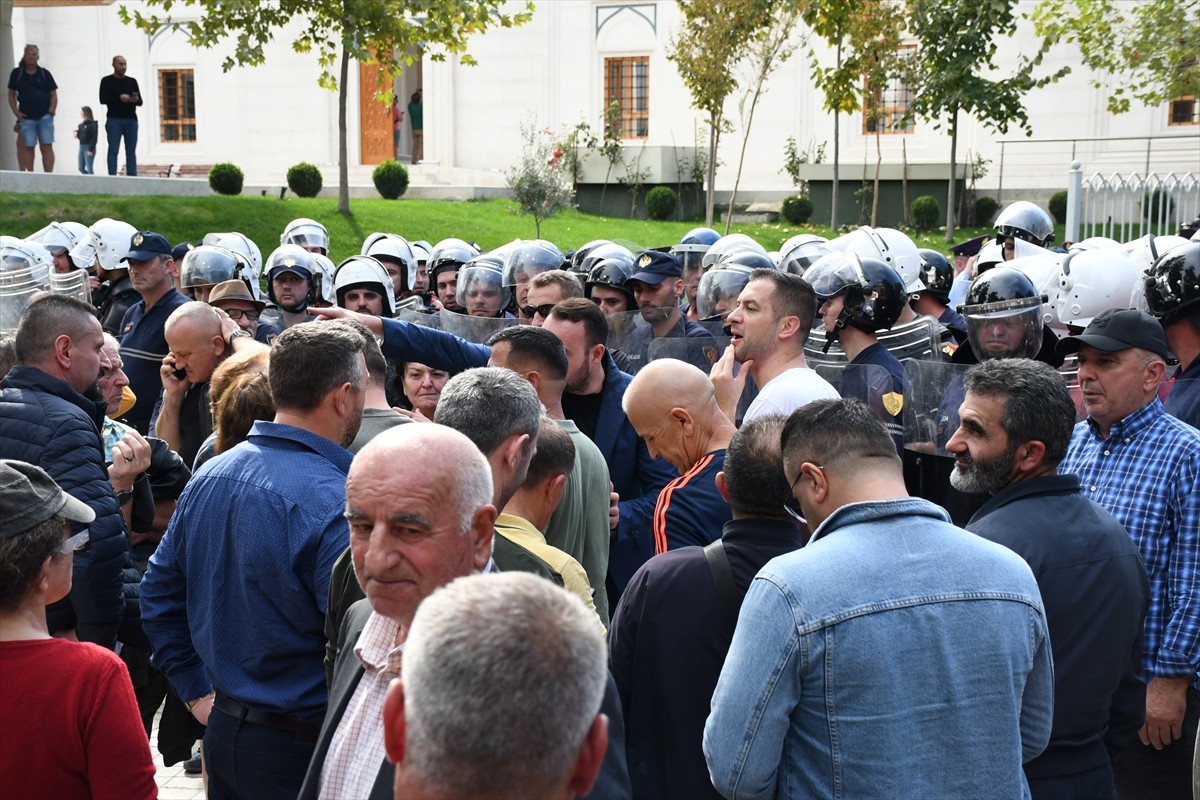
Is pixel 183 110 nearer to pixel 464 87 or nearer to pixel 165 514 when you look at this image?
pixel 464 87

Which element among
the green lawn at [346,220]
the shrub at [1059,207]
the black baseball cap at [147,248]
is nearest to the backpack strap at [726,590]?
the black baseball cap at [147,248]

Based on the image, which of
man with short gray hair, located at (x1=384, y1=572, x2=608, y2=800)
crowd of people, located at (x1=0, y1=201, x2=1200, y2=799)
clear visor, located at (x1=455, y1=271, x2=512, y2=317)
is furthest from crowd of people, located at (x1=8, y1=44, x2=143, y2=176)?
man with short gray hair, located at (x1=384, y1=572, x2=608, y2=800)

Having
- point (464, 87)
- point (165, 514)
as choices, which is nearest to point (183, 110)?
point (464, 87)

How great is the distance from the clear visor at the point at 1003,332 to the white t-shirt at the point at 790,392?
1.67 m

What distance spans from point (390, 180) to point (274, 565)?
93.8ft

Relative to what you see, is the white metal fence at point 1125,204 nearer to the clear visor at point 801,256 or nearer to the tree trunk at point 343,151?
the clear visor at point 801,256

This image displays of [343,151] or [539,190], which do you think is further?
[539,190]

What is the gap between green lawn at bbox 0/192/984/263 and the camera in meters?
21.2

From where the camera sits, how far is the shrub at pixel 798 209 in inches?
1254

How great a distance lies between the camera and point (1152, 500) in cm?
457

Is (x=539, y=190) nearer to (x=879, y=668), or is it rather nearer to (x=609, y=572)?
(x=609, y=572)

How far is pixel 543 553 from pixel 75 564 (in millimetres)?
1913

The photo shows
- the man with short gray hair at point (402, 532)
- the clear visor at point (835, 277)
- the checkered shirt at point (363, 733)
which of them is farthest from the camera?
the clear visor at point (835, 277)

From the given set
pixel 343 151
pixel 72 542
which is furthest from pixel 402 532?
pixel 343 151
